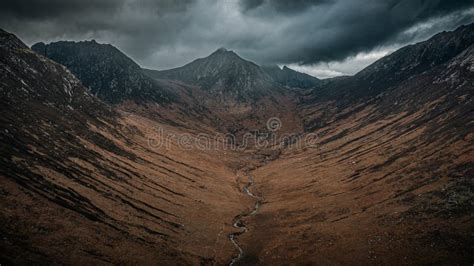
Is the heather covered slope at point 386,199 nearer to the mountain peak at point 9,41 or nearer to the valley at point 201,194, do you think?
the valley at point 201,194

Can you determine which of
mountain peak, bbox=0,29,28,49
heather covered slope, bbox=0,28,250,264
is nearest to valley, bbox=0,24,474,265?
heather covered slope, bbox=0,28,250,264

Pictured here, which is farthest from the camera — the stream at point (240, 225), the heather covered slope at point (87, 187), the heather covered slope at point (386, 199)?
the stream at point (240, 225)

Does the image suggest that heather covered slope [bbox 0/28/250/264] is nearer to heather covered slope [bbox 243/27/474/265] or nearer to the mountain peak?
the mountain peak

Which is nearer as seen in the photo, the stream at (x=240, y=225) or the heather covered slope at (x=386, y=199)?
the heather covered slope at (x=386, y=199)

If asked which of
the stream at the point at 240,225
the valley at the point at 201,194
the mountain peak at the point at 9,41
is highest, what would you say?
the mountain peak at the point at 9,41

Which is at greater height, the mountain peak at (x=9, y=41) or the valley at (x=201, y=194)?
the mountain peak at (x=9, y=41)

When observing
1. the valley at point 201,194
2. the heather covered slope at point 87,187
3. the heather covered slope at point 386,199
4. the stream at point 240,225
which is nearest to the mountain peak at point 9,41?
the heather covered slope at point 87,187

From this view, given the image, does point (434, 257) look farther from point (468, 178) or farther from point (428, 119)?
point (428, 119)

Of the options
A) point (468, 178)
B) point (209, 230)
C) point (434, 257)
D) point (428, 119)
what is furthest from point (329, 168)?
point (434, 257)
